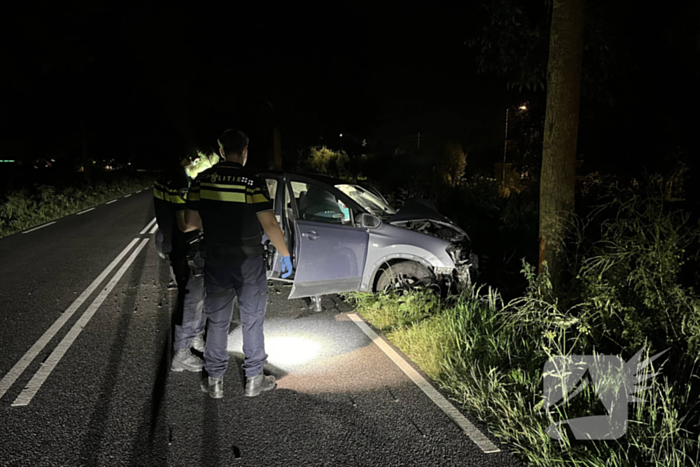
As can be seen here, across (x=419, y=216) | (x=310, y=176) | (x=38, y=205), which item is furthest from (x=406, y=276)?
(x=38, y=205)

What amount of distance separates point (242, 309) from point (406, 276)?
2593mm

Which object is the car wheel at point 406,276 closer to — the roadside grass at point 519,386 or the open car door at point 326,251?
the roadside grass at point 519,386

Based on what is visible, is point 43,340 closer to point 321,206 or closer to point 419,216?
point 321,206

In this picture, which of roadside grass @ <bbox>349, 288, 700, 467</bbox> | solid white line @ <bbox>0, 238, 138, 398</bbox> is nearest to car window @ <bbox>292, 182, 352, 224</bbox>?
roadside grass @ <bbox>349, 288, 700, 467</bbox>

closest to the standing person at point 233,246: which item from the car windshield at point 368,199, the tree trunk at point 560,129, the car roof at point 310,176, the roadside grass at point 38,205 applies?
the car roof at point 310,176

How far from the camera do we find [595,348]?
4484mm

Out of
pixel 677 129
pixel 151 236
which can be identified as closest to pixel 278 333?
pixel 151 236

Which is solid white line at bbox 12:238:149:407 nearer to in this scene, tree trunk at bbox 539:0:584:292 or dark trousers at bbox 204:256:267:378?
dark trousers at bbox 204:256:267:378

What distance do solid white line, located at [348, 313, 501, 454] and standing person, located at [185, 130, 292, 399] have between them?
124cm

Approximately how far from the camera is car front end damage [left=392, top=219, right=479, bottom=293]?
19.5ft

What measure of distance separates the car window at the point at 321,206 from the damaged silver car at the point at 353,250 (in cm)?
1

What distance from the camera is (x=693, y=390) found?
3775mm

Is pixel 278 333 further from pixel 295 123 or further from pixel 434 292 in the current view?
pixel 295 123

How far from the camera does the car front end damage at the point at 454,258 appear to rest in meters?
5.95
